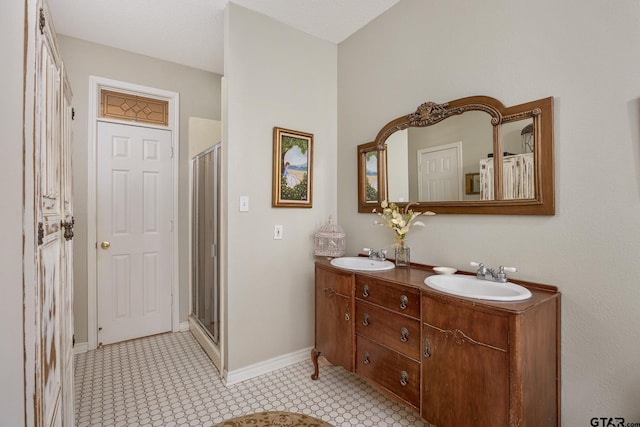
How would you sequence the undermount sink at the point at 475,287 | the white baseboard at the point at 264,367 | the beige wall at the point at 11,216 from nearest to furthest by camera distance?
1. the beige wall at the point at 11,216
2. the undermount sink at the point at 475,287
3. the white baseboard at the point at 264,367

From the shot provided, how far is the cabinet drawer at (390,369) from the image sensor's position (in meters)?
1.62

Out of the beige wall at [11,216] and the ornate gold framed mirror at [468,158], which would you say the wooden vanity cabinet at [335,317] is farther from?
the beige wall at [11,216]

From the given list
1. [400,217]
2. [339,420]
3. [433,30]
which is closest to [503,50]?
[433,30]

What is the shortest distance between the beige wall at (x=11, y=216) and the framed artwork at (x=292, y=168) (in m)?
1.77

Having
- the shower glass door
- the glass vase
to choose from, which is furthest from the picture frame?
the shower glass door

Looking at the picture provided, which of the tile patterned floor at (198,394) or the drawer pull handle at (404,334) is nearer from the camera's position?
the drawer pull handle at (404,334)

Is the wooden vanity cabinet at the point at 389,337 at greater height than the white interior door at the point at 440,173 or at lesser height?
lesser

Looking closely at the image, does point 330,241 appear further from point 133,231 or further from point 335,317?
point 133,231

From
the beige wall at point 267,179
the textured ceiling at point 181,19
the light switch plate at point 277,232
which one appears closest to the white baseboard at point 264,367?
the beige wall at point 267,179

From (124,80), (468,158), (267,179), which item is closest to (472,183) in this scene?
(468,158)

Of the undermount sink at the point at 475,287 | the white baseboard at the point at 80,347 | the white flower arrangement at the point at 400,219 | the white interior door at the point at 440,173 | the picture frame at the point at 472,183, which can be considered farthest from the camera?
the white baseboard at the point at 80,347

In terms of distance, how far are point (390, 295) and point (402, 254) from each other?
0.47m

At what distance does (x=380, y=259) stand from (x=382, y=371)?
0.78 metres

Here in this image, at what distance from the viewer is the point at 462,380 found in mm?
1392
